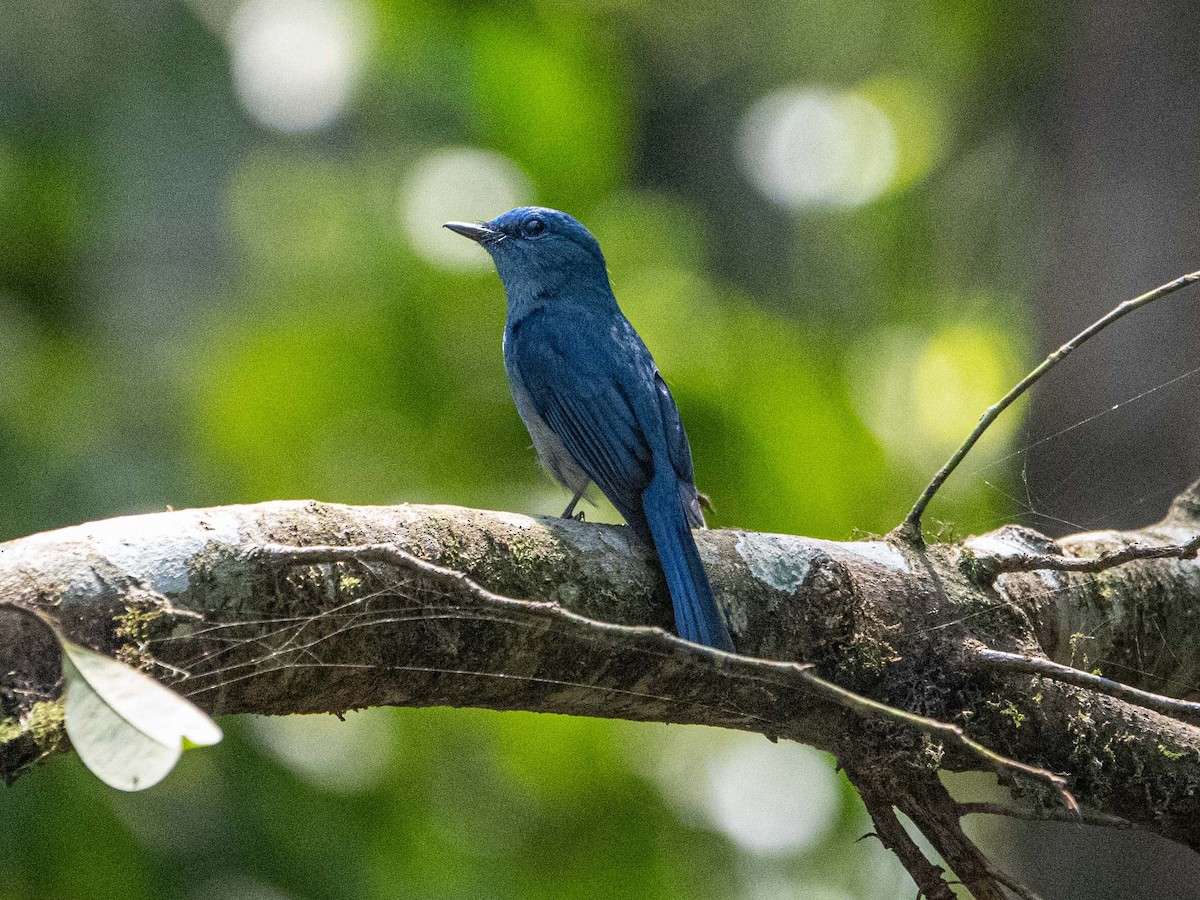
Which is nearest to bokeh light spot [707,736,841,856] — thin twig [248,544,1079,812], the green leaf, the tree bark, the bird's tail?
the tree bark

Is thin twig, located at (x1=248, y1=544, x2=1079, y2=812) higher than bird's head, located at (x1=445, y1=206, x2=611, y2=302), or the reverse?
bird's head, located at (x1=445, y1=206, x2=611, y2=302)

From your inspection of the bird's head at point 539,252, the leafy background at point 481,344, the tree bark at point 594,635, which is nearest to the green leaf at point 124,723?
the tree bark at point 594,635

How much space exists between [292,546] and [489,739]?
2.66 metres

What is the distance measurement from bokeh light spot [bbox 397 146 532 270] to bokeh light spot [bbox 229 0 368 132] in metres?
0.62

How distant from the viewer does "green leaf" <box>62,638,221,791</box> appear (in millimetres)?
1660

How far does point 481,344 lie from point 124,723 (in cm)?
374

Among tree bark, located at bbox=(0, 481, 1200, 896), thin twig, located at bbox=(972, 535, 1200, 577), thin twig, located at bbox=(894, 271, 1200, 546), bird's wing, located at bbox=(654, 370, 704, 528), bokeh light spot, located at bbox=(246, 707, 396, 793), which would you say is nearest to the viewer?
tree bark, located at bbox=(0, 481, 1200, 896)

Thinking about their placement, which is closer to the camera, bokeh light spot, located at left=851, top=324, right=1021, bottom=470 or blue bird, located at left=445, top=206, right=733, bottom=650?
blue bird, located at left=445, top=206, right=733, bottom=650

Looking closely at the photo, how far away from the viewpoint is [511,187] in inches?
221

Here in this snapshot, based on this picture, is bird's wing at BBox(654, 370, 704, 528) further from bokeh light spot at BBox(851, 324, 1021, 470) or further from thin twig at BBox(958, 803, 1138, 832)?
bokeh light spot at BBox(851, 324, 1021, 470)

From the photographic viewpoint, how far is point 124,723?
5.59 ft

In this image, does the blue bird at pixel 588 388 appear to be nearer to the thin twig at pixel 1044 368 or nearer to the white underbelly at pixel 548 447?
the white underbelly at pixel 548 447

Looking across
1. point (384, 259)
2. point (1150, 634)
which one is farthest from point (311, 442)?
point (1150, 634)

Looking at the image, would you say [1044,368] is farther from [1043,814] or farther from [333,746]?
[333,746]
